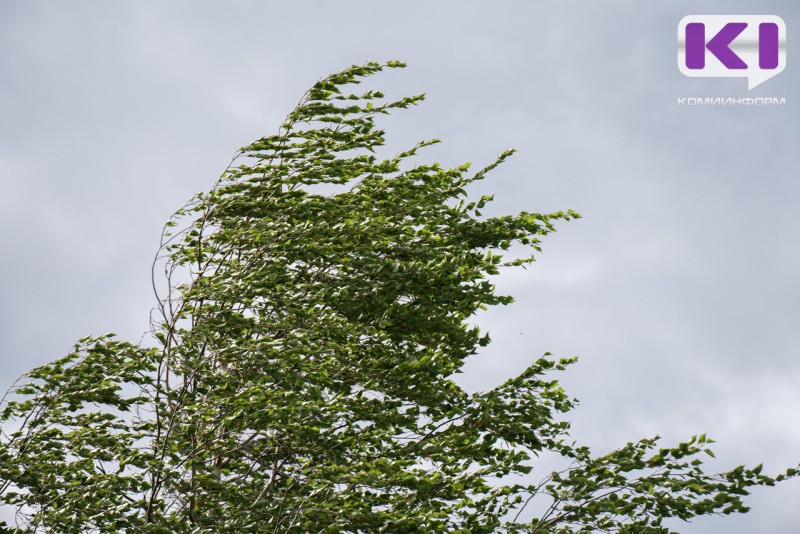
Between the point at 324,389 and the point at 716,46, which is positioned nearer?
the point at 324,389

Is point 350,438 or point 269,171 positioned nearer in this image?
point 350,438

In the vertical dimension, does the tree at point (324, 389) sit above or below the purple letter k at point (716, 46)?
below

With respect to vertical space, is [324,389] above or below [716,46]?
below

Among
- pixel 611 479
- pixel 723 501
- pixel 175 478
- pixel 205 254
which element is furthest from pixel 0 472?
pixel 723 501

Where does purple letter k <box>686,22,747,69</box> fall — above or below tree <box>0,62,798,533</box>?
above

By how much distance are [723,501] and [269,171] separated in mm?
7056

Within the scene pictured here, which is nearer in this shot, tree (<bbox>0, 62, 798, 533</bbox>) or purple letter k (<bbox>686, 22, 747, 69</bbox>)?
tree (<bbox>0, 62, 798, 533</bbox>)

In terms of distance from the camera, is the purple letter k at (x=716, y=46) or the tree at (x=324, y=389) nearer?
the tree at (x=324, y=389)

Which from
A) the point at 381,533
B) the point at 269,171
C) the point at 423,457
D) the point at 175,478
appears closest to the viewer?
the point at 381,533

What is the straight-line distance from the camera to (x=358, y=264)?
13.5 metres

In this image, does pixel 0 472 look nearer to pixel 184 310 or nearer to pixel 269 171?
pixel 184 310

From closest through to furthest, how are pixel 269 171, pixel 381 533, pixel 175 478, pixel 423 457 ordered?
pixel 381 533 < pixel 175 478 < pixel 423 457 < pixel 269 171

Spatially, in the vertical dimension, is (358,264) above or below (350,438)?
above

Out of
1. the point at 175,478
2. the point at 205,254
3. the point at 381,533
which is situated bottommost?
the point at 381,533
